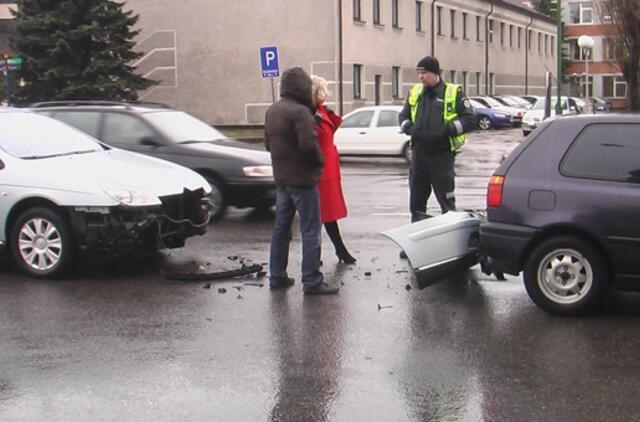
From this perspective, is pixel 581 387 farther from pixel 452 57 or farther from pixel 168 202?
pixel 452 57

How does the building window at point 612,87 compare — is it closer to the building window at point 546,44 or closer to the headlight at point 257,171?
the building window at point 546,44

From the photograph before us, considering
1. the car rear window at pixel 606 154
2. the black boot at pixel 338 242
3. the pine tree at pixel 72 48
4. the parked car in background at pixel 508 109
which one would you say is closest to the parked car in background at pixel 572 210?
the car rear window at pixel 606 154

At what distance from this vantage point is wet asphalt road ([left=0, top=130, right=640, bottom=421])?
4965 mm

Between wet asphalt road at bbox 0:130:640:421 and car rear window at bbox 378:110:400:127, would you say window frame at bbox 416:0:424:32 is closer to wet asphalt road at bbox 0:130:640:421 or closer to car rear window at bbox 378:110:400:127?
car rear window at bbox 378:110:400:127

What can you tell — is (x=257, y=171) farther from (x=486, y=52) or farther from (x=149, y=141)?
(x=486, y=52)

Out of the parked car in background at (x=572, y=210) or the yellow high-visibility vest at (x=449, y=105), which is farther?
the yellow high-visibility vest at (x=449, y=105)

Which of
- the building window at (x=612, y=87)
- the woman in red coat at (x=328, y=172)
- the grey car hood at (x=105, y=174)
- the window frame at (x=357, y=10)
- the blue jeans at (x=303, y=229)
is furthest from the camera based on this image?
the building window at (x=612, y=87)

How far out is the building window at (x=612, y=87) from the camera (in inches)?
3091

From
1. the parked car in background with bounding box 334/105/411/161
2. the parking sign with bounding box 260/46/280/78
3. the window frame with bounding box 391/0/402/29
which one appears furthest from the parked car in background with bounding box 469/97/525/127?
the parked car in background with bounding box 334/105/411/161

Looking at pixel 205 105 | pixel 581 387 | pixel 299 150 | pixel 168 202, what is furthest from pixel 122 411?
pixel 205 105

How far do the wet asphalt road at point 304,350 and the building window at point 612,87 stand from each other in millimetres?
74470

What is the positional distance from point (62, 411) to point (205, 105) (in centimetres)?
3485

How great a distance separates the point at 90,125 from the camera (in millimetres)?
12094

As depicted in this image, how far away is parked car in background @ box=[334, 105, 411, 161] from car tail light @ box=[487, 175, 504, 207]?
51.3 ft
